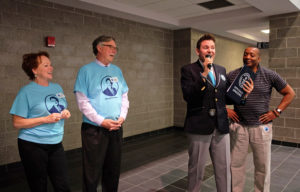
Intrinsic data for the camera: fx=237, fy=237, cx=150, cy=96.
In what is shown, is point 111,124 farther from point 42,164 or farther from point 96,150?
point 42,164

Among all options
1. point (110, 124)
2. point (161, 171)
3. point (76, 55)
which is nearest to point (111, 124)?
point (110, 124)

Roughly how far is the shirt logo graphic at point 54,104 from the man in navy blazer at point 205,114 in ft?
3.28

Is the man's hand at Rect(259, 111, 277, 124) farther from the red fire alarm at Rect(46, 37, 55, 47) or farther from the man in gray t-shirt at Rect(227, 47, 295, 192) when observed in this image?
the red fire alarm at Rect(46, 37, 55, 47)

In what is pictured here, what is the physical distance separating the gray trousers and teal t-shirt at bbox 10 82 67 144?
109 cm

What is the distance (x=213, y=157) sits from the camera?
1976 mm

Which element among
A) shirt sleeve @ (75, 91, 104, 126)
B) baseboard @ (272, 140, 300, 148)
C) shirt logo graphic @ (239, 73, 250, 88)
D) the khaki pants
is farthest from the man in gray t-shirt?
baseboard @ (272, 140, 300, 148)

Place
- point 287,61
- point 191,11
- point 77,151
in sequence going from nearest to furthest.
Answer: point 77,151 → point 287,61 → point 191,11

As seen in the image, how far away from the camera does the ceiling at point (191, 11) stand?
4016 mm

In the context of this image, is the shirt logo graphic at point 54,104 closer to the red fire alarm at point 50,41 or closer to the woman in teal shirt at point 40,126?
the woman in teal shirt at point 40,126

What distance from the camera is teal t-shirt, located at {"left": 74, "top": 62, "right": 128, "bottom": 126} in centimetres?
187

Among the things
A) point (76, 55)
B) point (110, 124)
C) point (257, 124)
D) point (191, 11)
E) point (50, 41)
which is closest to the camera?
point (110, 124)

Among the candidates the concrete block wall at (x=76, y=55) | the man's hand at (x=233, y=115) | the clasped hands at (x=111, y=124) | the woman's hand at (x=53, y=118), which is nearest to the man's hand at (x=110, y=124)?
the clasped hands at (x=111, y=124)

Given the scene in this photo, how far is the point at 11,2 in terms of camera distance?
3334 millimetres

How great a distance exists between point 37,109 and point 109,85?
1.88ft
